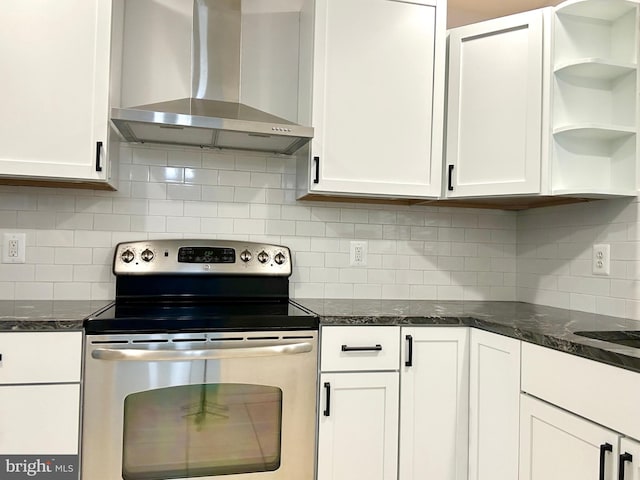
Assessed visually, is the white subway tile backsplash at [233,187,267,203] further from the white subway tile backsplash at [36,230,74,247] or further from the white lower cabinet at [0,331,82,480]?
the white lower cabinet at [0,331,82,480]

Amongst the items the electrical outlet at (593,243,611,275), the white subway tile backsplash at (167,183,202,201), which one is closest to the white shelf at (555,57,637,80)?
the electrical outlet at (593,243,611,275)

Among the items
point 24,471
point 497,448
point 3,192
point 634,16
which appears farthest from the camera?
point 3,192

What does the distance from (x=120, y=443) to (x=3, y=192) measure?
3.81 ft

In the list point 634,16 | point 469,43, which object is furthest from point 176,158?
point 634,16

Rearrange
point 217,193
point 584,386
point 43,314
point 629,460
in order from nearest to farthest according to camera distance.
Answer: point 629,460, point 584,386, point 43,314, point 217,193

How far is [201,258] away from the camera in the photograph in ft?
7.10

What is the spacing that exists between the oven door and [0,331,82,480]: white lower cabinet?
43 millimetres

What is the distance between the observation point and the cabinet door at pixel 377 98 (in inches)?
81.7

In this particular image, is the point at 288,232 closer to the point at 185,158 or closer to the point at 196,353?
the point at 185,158

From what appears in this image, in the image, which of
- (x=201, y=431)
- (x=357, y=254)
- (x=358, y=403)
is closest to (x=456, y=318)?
(x=358, y=403)

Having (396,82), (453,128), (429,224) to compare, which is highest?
(396,82)

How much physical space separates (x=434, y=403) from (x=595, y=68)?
1.42 meters

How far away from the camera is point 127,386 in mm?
1644

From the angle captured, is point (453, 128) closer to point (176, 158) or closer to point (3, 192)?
point (176, 158)
